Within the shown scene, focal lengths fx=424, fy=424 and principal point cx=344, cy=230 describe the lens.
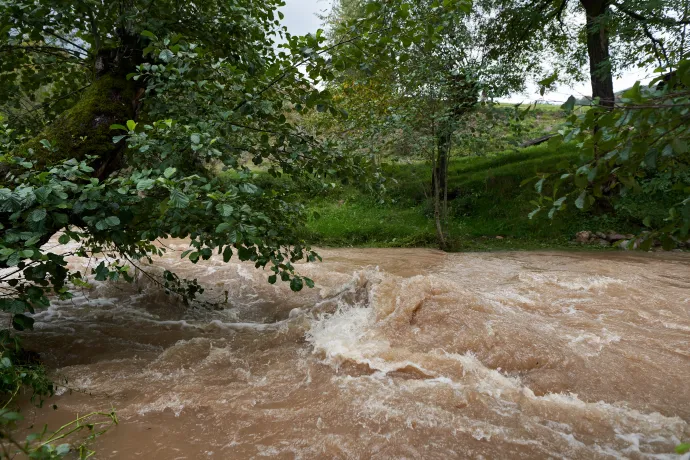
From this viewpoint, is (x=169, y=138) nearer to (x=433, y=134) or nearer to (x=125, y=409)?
(x=125, y=409)

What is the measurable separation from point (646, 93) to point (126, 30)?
16.6ft

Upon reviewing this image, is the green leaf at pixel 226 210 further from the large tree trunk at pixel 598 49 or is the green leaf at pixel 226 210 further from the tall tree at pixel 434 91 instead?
the large tree trunk at pixel 598 49

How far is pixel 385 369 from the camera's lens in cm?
450

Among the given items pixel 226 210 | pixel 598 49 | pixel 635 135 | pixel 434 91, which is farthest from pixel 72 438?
pixel 598 49

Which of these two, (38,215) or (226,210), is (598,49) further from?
(38,215)

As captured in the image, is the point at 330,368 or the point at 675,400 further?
the point at 330,368

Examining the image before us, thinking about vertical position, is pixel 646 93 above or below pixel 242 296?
above

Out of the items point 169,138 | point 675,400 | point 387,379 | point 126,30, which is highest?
point 126,30

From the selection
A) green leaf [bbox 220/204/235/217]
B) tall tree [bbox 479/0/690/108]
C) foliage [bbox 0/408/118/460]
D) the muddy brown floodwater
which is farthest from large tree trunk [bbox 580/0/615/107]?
foliage [bbox 0/408/118/460]

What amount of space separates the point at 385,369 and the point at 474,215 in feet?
42.0

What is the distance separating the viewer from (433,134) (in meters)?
11.9

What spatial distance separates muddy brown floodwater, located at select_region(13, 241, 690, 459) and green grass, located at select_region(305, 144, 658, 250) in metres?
6.02

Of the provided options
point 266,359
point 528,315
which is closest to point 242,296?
point 266,359

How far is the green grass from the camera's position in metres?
13.5
